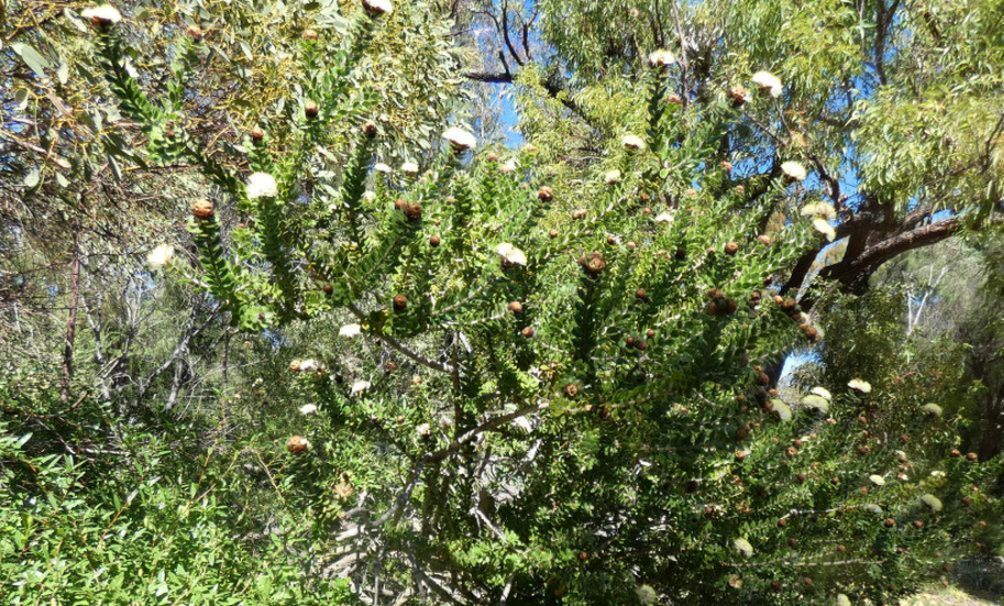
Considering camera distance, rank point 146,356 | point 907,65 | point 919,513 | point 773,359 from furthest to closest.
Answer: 1. point 146,356
2. point 907,65
3. point 919,513
4. point 773,359

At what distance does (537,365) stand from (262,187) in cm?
118

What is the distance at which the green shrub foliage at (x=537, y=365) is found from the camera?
1782 mm

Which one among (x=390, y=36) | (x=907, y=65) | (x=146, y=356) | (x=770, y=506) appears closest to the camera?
(x=390, y=36)

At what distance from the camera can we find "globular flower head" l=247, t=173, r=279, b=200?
1.58 m

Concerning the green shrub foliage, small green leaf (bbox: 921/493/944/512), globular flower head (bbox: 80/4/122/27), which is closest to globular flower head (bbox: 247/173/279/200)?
the green shrub foliage

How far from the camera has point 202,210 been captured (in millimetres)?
1498

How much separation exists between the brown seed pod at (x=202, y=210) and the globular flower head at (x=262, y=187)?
116 mm

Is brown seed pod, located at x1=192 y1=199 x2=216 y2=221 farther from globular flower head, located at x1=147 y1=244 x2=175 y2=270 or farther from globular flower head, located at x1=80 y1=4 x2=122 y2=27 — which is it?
globular flower head, located at x1=80 y1=4 x2=122 y2=27

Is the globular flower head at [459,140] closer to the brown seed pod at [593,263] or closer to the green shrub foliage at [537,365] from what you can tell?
the green shrub foliage at [537,365]

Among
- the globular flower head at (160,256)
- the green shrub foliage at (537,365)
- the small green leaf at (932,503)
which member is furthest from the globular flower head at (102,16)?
the small green leaf at (932,503)

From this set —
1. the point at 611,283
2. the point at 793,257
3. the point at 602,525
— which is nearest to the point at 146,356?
the point at 602,525

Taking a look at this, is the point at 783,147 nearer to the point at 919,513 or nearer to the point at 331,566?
A: the point at 919,513

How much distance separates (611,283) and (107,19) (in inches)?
65.1

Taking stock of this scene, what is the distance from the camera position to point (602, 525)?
9.39 feet
